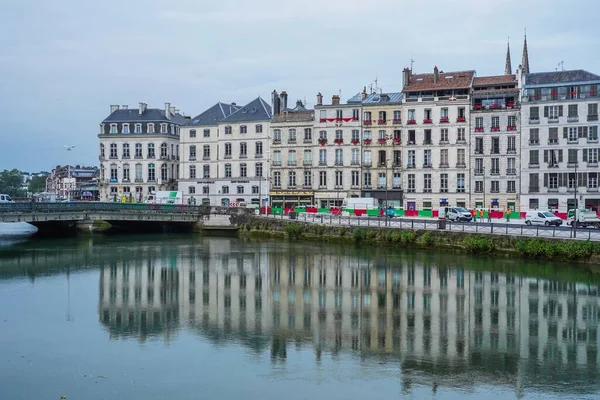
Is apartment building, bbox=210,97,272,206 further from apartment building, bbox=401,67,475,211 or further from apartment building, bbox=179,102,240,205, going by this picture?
apartment building, bbox=401,67,475,211

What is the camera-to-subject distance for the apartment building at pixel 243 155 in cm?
6981

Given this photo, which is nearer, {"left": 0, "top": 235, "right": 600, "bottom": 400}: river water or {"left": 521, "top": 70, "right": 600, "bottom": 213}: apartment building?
{"left": 0, "top": 235, "right": 600, "bottom": 400}: river water

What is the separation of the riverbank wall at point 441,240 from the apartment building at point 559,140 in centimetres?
1895

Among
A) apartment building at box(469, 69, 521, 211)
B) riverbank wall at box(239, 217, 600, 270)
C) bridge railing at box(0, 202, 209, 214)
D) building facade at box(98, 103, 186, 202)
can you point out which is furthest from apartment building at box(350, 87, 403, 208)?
building facade at box(98, 103, 186, 202)

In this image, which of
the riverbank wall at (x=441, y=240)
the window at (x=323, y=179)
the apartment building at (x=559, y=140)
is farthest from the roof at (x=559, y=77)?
the riverbank wall at (x=441, y=240)

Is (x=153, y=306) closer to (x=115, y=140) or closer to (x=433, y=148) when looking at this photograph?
(x=433, y=148)

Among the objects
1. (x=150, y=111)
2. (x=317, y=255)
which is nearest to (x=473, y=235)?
(x=317, y=255)

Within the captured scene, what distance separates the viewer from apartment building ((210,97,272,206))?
2749 inches

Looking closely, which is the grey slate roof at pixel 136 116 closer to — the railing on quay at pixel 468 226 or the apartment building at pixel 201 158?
the apartment building at pixel 201 158

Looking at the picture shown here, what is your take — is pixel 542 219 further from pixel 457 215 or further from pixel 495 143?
pixel 495 143

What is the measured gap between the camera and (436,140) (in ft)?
206

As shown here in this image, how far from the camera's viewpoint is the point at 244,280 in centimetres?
3297

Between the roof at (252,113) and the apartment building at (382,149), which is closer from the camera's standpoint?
the apartment building at (382,149)

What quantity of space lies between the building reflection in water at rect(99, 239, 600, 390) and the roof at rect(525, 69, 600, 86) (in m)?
27.9
